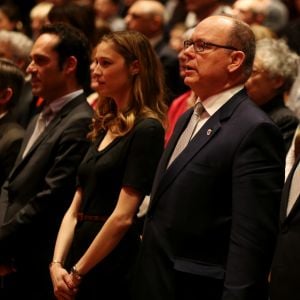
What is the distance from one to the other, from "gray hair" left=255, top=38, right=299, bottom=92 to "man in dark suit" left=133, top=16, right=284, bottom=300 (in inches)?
42.6

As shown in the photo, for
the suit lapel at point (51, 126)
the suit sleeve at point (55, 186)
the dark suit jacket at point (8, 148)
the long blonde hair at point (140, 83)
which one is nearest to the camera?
the long blonde hair at point (140, 83)

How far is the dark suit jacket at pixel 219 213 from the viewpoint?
250cm

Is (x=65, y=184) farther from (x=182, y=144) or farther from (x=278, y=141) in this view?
(x=278, y=141)

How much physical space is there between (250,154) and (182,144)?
36 centimetres

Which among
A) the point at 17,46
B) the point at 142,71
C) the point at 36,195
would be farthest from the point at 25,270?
the point at 17,46

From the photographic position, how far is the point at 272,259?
102 inches

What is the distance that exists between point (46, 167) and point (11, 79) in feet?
2.50

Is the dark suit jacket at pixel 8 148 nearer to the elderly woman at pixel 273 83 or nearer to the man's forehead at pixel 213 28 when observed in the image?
the elderly woman at pixel 273 83

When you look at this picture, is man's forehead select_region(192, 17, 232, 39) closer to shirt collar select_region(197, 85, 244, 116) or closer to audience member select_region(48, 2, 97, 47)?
shirt collar select_region(197, 85, 244, 116)

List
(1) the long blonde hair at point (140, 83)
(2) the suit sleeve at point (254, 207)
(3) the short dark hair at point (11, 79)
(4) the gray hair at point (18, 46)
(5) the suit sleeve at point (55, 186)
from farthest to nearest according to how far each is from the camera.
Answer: (4) the gray hair at point (18, 46) → (3) the short dark hair at point (11, 79) → (5) the suit sleeve at point (55, 186) → (1) the long blonde hair at point (140, 83) → (2) the suit sleeve at point (254, 207)

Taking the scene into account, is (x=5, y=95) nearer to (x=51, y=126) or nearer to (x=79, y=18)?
(x=51, y=126)

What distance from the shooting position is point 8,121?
404 centimetres

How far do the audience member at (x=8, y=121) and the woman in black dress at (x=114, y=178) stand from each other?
2.30 feet

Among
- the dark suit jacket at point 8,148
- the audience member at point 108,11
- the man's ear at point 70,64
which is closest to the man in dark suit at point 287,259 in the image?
the man's ear at point 70,64
